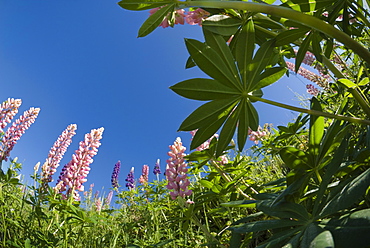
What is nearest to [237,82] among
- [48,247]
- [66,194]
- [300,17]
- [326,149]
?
[300,17]

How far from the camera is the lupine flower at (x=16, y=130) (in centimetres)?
258

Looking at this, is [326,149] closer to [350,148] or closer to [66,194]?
[350,148]

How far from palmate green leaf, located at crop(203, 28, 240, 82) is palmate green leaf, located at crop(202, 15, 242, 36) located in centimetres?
2

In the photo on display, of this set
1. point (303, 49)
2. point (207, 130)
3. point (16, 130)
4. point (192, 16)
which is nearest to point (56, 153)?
point (16, 130)

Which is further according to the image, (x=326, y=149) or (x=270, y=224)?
(x=326, y=149)

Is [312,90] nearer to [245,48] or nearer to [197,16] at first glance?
[197,16]

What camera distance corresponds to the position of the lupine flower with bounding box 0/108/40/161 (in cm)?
258

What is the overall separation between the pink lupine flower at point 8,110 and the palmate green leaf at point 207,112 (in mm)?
2810

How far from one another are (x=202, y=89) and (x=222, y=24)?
0.20 m

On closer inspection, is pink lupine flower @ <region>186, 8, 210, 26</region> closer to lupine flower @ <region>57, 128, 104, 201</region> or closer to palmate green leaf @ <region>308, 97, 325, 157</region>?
palmate green leaf @ <region>308, 97, 325, 157</region>

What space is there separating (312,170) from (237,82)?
13.3 inches

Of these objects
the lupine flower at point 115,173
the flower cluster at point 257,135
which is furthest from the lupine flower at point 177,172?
the lupine flower at point 115,173

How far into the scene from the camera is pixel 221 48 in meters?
0.73

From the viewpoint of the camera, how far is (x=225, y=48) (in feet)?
2.39
